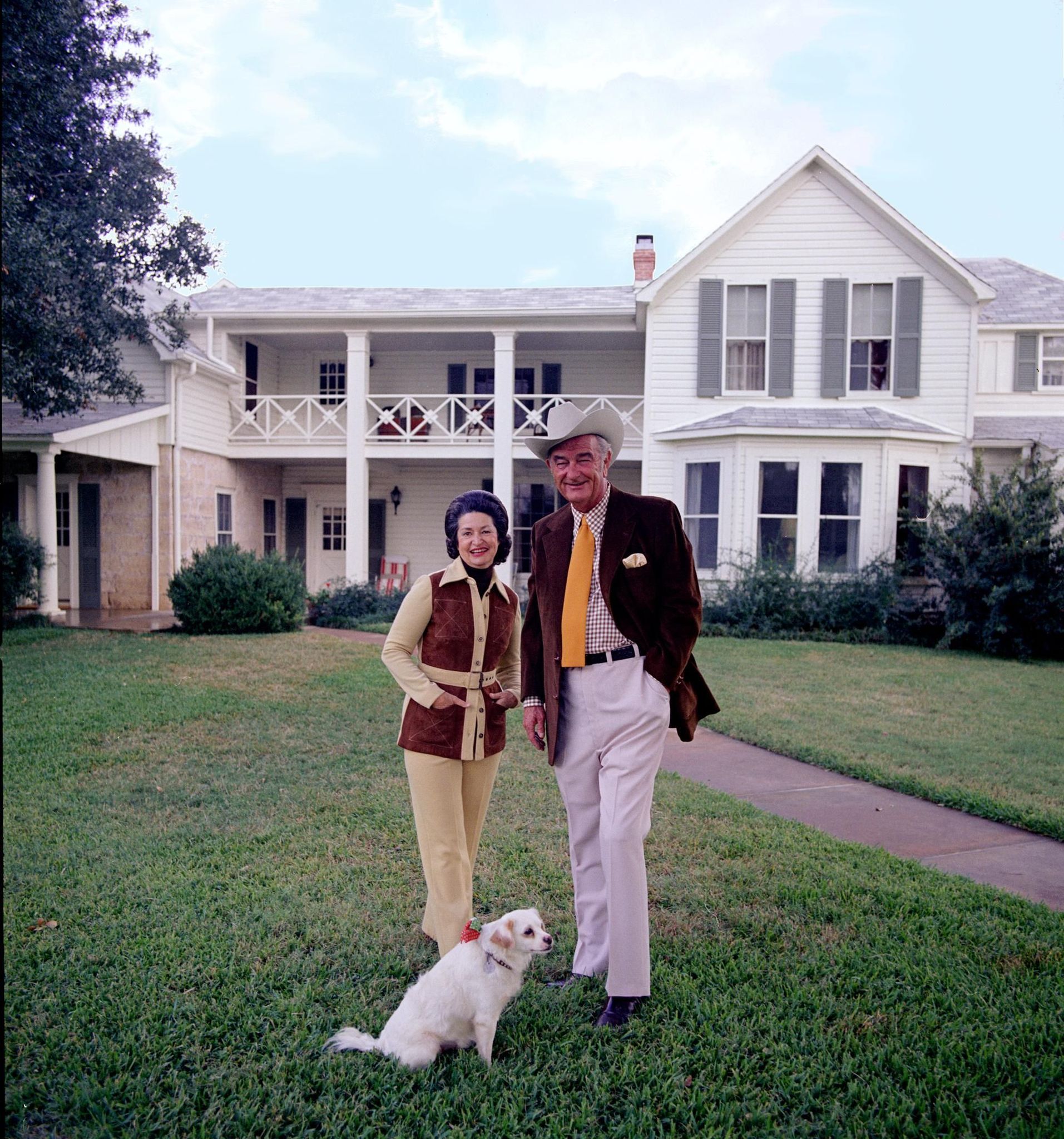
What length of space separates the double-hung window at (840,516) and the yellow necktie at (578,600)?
11.7m

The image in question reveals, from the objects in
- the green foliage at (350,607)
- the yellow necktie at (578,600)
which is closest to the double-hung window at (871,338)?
the green foliage at (350,607)

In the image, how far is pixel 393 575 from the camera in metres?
18.1

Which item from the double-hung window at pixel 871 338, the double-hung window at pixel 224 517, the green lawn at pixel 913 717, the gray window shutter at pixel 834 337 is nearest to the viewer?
the green lawn at pixel 913 717

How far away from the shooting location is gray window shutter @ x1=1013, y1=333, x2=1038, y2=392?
1644 cm

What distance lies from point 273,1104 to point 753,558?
1237 centimetres

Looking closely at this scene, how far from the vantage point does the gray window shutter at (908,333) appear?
14781 millimetres

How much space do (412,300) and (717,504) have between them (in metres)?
6.99

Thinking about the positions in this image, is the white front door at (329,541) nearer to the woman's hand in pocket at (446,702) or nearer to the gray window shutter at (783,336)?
the gray window shutter at (783,336)

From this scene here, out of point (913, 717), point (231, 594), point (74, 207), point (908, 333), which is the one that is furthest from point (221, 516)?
point (913, 717)

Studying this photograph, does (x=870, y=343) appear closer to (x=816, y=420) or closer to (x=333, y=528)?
(x=816, y=420)

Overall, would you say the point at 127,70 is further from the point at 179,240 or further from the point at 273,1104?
the point at 273,1104

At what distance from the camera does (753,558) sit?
560 inches

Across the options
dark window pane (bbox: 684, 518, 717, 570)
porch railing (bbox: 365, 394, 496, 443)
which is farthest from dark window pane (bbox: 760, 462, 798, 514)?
porch railing (bbox: 365, 394, 496, 443)

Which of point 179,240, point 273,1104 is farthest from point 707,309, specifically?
point 273,1104
